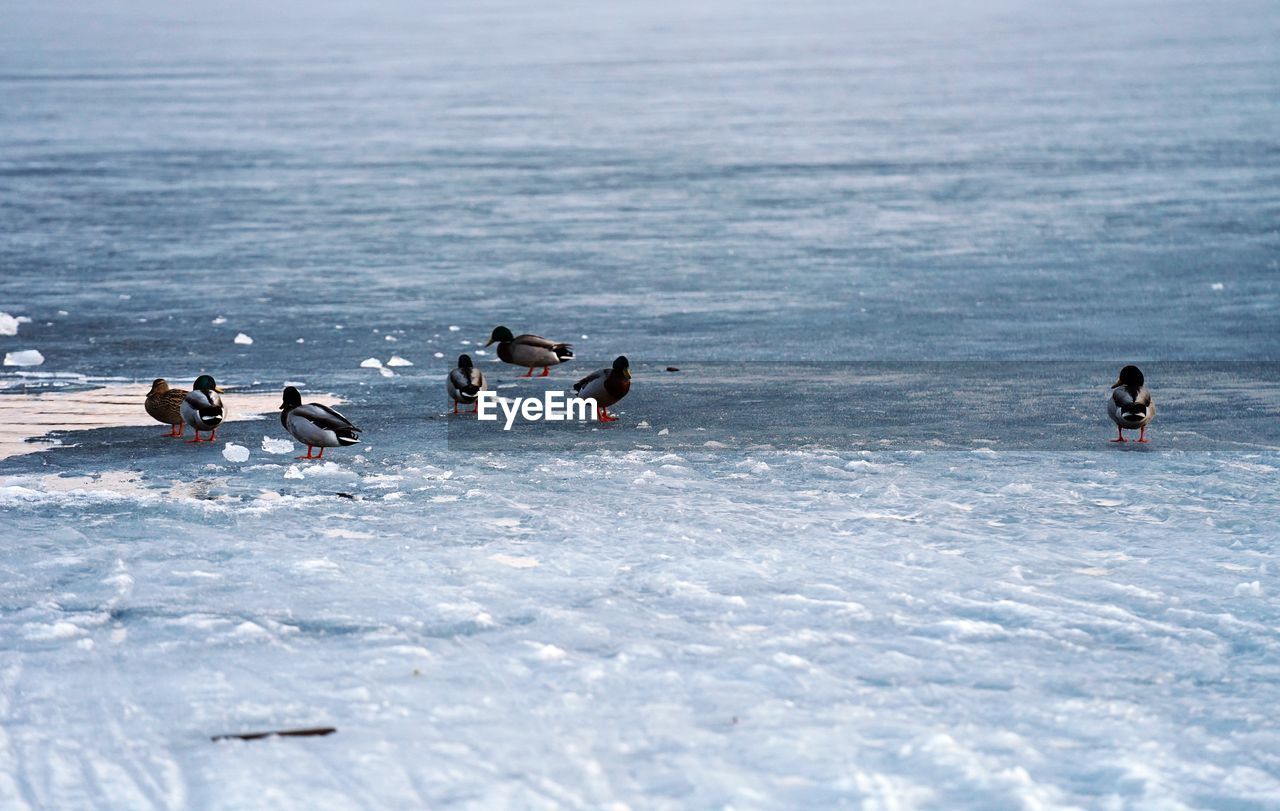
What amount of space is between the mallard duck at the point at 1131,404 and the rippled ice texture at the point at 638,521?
0.23 m

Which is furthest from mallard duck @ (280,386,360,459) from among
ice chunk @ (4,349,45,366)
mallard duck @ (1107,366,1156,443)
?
mallard duck @ (1107,366,1156,443)

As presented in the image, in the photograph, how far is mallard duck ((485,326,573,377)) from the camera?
9.54 metres

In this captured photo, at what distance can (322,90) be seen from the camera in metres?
34.2

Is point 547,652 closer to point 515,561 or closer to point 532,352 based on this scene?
point 515,561

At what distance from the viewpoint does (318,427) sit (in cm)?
720

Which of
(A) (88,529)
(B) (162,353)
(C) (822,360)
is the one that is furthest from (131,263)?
(A) (88,529)

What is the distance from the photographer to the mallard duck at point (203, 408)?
24.5ft

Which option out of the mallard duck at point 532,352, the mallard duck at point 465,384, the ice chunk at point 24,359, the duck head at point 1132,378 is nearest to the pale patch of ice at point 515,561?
the mallard duck at point 465,384

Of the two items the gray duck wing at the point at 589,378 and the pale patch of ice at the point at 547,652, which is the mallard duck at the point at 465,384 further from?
the pale patch of ice at the point at 547,652

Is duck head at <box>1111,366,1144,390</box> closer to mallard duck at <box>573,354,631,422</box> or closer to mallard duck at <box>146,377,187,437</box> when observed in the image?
mallard duck at <box>573,354,631,422</box>

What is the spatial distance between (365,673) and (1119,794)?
2.14 m

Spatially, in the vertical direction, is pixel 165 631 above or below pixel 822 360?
below

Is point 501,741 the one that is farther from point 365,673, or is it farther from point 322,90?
point 322,90

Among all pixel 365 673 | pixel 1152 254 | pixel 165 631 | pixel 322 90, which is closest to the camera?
pixel 365 673
